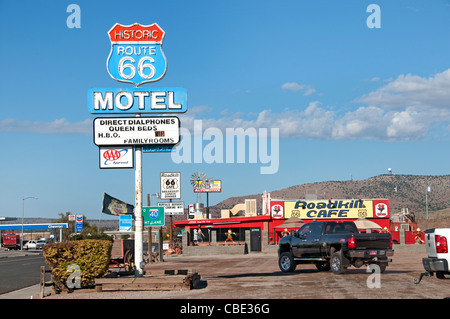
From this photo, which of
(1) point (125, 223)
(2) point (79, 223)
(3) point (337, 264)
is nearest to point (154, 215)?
(1) point (125, 223)

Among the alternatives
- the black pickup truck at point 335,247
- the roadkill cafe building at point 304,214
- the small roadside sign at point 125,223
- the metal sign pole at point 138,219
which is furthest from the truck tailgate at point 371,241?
the roadkill cafe building at point 304,214

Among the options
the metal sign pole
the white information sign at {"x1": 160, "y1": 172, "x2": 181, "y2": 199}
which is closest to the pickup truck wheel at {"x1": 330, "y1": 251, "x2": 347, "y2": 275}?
the metal sign pole

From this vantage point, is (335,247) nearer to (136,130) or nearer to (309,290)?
(309,290)

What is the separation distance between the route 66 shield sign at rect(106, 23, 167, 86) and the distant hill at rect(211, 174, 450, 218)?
419 feet

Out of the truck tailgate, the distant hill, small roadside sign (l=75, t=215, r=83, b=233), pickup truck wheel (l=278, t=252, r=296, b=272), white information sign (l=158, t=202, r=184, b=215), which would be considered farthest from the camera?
the distant hill

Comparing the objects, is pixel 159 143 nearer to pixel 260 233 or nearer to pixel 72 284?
pixel 72 284

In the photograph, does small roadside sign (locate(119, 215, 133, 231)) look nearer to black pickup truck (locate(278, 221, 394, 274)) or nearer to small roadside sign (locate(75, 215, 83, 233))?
small roadside sign (locate(75, 215, 83, 233))

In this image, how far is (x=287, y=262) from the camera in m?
22.7

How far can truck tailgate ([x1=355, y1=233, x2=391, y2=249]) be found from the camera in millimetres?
19781

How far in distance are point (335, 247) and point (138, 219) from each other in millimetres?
7472

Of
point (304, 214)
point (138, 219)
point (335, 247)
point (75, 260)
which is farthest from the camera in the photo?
point (304, 214)
